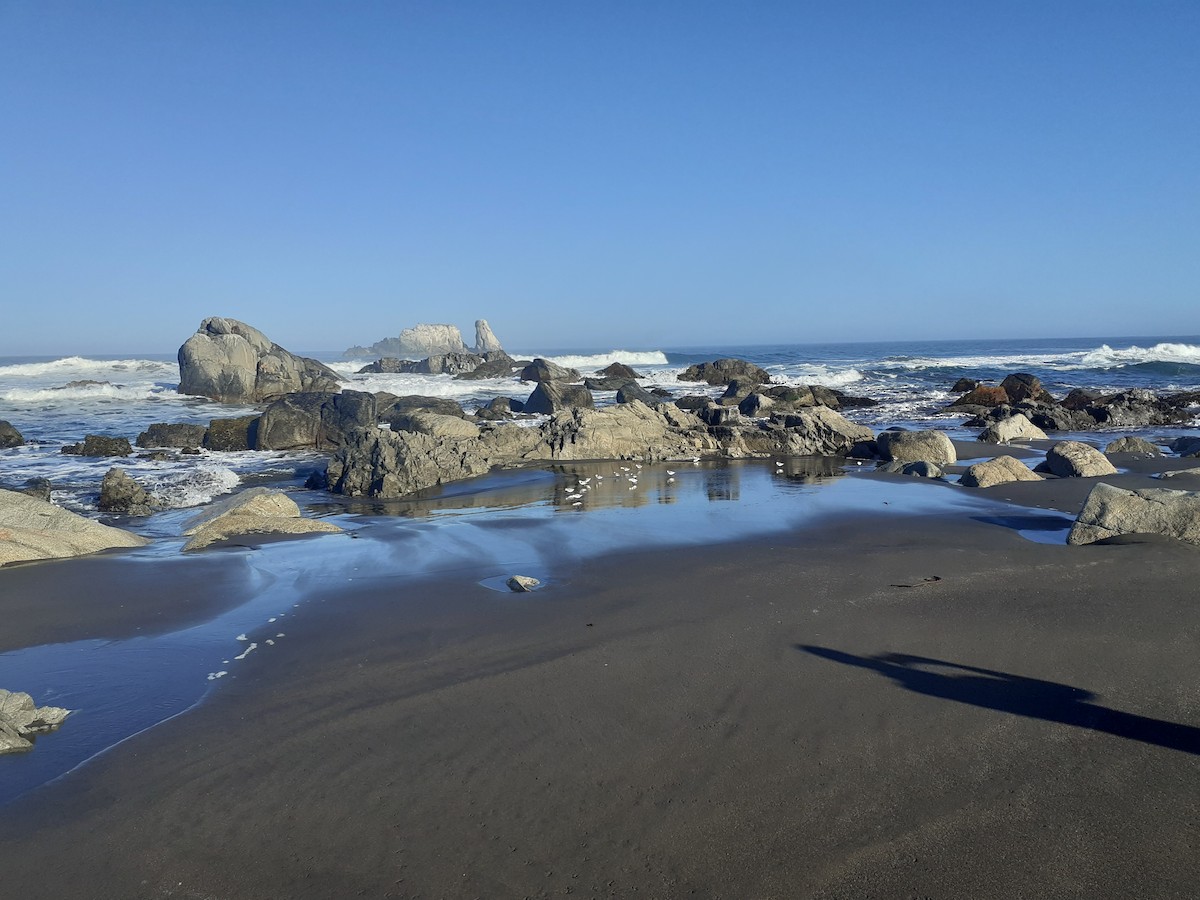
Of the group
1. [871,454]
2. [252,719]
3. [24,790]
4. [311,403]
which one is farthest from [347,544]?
[311,403]

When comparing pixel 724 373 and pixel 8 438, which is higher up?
pixel 724 373

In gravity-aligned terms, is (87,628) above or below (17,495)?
below

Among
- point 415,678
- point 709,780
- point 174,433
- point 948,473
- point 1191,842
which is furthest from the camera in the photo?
point 174,433

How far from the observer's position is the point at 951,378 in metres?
43.4

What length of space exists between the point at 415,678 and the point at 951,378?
1700 inches

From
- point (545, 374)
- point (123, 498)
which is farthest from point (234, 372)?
point (123, 498)

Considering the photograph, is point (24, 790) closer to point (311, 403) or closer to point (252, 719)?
point (252, 719)

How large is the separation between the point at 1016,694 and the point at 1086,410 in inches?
820

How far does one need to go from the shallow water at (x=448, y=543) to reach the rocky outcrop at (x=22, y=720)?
0.23 feet

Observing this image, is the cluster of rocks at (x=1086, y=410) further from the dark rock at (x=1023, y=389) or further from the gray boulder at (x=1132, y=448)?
the gray boulder at (x=1132, y=448)

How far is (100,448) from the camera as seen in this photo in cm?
1780

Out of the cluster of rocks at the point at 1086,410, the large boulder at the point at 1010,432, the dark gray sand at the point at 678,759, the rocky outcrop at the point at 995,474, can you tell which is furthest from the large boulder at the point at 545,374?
the dark gray sand at the point at 678,759

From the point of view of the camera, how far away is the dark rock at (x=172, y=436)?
1939cm

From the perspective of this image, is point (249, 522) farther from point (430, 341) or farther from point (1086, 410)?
point (430, 341)
